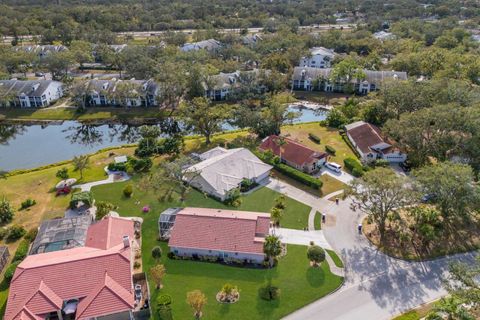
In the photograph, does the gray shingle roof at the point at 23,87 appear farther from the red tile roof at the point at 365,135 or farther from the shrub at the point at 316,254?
the shrub at the point at 316,254

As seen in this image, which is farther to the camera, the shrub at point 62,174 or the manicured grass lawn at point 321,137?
the manicured grass lawn at point 321,137

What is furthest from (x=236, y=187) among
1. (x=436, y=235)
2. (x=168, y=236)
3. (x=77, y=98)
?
(x=77, y=98)

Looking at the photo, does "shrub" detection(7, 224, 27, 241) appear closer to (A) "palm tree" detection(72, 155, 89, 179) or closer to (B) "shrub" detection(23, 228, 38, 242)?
(B) "shrub" detection(23, 228, 38, 242)

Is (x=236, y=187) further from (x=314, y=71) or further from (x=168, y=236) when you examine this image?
(x=314, y=71)

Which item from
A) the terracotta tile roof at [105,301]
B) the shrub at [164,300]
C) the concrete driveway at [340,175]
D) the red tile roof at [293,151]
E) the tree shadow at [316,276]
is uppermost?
the red tile roof at [293,151]

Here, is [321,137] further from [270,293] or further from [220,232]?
[270,293]

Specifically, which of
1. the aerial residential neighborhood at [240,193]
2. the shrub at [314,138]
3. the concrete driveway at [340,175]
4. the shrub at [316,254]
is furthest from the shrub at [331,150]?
the shrub at [316,254]
